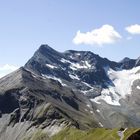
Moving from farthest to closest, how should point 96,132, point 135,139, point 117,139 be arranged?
1. point 96,132
2. point 117,139
3. point 135,139

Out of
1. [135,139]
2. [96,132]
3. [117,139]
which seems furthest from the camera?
[96,132]

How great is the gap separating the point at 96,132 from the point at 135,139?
80.3 metres

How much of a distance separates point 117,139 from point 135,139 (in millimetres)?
34900

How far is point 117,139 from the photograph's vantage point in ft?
500

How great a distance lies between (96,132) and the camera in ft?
647

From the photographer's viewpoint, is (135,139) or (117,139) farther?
(117,139)

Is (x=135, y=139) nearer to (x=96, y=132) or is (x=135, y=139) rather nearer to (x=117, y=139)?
(x=117, y=139)

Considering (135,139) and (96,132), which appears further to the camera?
(96,132)

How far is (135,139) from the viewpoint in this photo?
118m

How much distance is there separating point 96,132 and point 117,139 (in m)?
45.5

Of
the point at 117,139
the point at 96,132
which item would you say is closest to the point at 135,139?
the point at 117,139

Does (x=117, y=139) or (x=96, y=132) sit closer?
(x=117, y=139)
